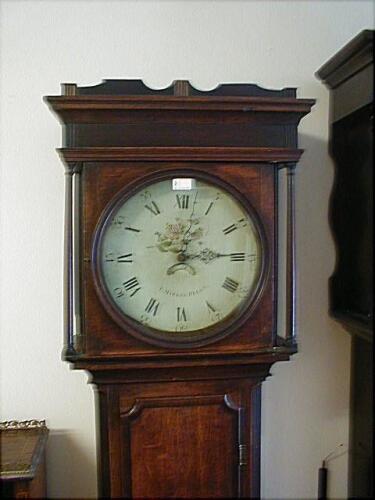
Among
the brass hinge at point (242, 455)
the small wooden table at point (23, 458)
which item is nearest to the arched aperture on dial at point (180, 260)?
the brass hinge at point (242, 455)

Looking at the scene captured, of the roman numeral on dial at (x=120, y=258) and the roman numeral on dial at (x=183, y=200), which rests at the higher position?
the roman numeral on dial at (x=183, y=200)

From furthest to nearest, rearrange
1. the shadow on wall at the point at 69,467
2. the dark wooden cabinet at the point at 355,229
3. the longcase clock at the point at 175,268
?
the shadow on wall at the point at 69,467
the dark wooden cabinet at the point at 355,229
the longcase clock at the point at 175,268

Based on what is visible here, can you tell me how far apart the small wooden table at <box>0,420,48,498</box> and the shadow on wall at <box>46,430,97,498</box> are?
Answer: 0.07m

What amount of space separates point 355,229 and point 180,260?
1.55ft

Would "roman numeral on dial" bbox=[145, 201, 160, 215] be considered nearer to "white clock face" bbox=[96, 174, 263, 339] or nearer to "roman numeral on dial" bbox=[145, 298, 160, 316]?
"white clock face" bbox=[96, 174, 263, 339]

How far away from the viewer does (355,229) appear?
1368 mm

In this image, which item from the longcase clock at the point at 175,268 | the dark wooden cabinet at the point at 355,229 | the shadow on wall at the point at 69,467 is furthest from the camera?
the shadow on wall at the point at 69,467

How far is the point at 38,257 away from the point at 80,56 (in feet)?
1.69

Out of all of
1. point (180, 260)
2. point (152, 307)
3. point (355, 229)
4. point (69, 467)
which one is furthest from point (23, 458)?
point (355, 229)

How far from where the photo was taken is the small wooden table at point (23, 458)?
118 centimetres

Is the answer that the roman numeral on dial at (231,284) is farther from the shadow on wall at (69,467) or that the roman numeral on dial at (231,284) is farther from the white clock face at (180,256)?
the shadow on wall at (69,467)

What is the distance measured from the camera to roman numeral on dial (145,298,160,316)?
1195mm

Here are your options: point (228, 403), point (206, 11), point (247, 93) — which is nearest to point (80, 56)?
point (206, 11)

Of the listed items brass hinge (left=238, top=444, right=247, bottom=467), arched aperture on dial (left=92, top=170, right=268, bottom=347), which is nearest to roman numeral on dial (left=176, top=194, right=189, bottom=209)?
arched aperture on dial (left=92, top=170, right=268, bottom=347)
